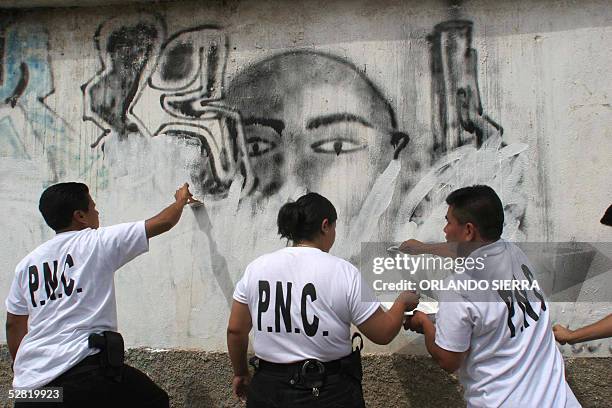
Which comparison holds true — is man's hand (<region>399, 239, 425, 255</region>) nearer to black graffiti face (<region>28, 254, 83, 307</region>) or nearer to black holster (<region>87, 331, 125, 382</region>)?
black holster (<region>87, 331, 125, 382</region>)

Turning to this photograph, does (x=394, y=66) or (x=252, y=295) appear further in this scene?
(x=394, y=66)

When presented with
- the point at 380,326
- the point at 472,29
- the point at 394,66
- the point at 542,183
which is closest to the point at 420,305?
the point at 380,326

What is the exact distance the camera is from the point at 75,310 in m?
2.85

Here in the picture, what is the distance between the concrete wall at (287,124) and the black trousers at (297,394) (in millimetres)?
1222

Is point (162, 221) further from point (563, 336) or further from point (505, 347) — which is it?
point (563, 336)

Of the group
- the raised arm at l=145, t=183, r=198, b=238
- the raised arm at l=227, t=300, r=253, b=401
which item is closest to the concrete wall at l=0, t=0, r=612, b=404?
the raised arm at l=145, t=183, r=198, b=238

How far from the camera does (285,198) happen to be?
3.94 metres

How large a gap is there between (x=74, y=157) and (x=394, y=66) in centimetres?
231

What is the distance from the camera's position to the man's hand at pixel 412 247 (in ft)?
11.7

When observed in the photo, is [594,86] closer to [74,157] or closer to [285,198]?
[285,198]

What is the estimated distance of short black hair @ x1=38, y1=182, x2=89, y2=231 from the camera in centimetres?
295

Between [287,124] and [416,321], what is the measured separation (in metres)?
1.71

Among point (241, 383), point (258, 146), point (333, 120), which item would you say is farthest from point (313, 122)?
point (241, 383)

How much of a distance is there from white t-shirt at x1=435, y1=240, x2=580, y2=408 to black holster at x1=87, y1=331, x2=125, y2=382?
5.06 ft
